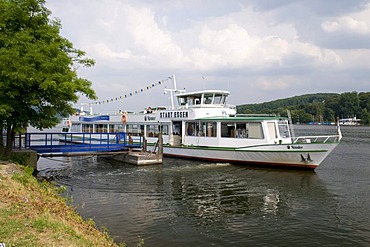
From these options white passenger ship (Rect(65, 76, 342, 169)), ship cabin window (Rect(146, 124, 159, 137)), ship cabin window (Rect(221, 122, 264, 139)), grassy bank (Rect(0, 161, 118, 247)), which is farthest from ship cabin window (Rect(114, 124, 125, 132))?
grassy bank (Rect(0, 161, 118, 247))

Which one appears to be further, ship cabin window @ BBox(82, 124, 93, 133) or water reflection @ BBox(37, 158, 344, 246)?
ship cabin window @ BBox(82, 124, 93, 133)

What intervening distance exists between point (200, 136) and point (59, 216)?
1702cm

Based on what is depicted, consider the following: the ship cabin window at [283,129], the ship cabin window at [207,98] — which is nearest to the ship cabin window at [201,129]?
the ship cabin window at [207,98]

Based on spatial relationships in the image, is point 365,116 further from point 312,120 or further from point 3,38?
point 3,38

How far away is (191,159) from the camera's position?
2431 cm

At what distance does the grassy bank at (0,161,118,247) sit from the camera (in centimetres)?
591

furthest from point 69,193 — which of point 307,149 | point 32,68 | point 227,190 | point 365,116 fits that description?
point 365,116

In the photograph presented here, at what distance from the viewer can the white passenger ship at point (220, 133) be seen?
19625 millimetres

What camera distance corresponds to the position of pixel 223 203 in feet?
40.8

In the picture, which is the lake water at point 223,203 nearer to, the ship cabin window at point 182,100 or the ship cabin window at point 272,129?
the ship cabin window at point 272,129

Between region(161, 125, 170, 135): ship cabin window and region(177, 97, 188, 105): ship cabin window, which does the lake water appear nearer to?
region(161, 125, 170, 135): ship cabin window

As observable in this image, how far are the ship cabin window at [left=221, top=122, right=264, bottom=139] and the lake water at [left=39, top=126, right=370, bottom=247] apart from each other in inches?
92.4

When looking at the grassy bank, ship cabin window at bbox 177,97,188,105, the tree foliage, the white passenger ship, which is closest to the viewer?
the grassy bank

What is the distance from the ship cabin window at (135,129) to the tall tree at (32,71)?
514 inches
